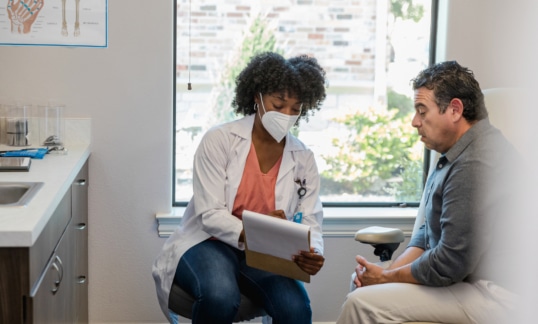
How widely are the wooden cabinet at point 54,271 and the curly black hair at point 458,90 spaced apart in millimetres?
1115

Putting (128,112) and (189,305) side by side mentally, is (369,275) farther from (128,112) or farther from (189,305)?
(128,112)

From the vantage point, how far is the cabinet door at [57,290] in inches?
61.2

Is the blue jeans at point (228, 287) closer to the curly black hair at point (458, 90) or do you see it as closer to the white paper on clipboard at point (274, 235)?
the white paper on clipboard at point (274, 235)

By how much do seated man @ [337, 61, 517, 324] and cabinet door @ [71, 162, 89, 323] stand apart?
100cm

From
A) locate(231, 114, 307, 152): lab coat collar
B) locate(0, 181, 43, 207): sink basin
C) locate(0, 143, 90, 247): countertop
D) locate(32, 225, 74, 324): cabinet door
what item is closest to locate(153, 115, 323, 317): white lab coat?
locate(231, 114, 307, 152): lab coat collar

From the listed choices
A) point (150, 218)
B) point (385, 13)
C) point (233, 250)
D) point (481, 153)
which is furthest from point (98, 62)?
point (481, 153)

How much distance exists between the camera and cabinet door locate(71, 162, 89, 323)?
235 cm

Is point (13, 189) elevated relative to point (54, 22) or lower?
lower

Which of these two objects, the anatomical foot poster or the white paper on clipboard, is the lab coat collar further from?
the anatomical foot poster

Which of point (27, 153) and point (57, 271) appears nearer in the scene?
point (57, 271)

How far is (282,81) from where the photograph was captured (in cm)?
221

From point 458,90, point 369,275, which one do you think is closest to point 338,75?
point 458,90

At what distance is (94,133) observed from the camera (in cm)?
272

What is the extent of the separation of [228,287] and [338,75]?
4.25 feet
